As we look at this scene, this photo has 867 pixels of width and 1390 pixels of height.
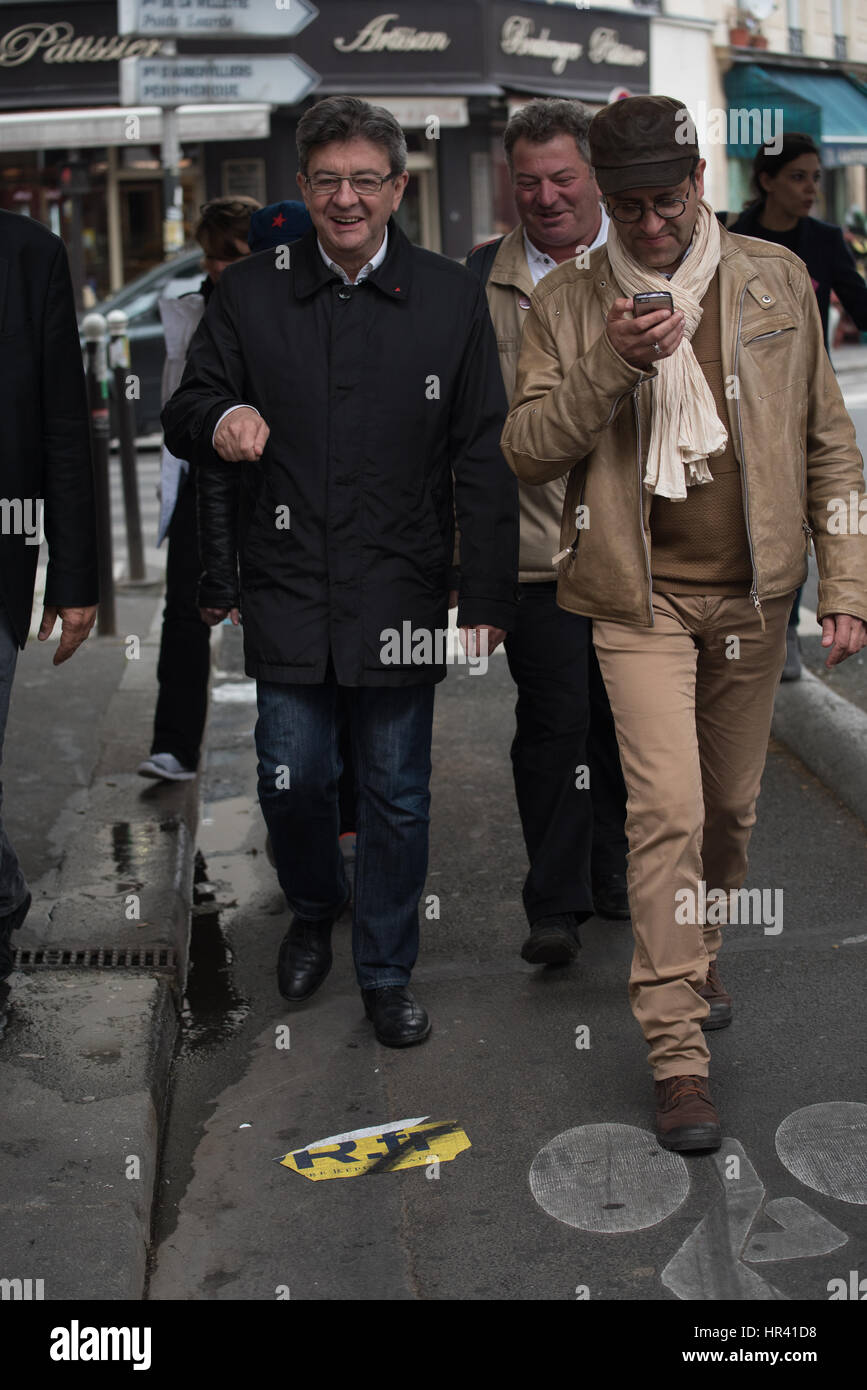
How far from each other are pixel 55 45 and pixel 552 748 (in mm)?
23912

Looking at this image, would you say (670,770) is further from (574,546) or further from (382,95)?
(382,95)

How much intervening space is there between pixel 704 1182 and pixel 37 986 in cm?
179

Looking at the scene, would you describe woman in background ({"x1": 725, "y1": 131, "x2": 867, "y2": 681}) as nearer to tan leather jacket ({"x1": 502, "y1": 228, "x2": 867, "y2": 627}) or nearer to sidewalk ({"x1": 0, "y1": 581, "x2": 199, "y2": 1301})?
sidewalk ({"x1": 0, "y1": 581, "x2": 199, "y2": 1301})

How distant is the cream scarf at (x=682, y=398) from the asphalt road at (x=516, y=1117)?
1305mm

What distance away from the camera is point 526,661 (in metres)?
4.41

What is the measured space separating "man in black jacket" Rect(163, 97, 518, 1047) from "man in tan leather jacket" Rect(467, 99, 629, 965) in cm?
35

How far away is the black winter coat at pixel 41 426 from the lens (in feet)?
12.6

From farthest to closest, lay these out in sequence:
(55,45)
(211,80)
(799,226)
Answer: (55,45), (211,80), (799,226)

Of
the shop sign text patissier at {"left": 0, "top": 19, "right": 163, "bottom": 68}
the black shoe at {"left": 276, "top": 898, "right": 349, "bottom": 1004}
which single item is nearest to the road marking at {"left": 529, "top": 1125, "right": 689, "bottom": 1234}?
the black shoe at {"left": 276, "top": 898, "right": 349, "bottom": 1004}

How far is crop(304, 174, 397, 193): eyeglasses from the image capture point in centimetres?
380

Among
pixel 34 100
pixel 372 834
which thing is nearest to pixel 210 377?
pixel 372 834

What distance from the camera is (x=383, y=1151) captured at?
11.6 ft

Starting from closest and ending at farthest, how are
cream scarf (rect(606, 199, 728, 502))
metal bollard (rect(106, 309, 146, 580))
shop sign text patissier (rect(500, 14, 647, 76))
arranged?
cream scarf (rect(606, 199, 728, 502)) → metal bollard (rect(106, 309, 146, 580)) → shop sign text patissier (rect(500, 14, 647, 76))

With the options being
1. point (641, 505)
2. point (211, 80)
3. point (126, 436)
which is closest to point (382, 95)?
point (211, 80)
